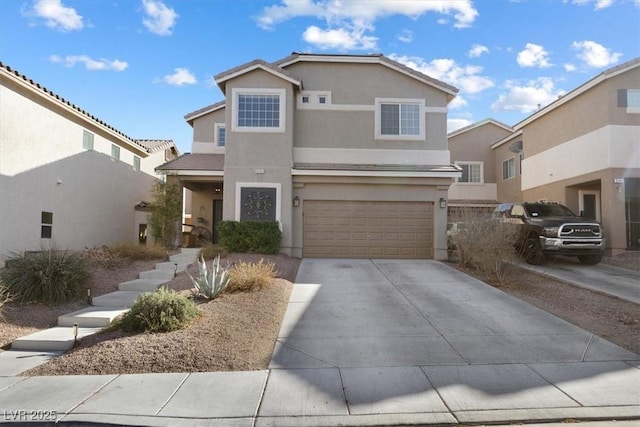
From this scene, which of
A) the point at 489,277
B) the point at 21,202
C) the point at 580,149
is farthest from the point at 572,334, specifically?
the point at 21,202

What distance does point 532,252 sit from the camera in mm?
13570

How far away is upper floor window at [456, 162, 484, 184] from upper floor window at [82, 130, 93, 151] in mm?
20628

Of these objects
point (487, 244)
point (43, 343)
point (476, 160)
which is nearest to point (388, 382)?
point (43, 343)

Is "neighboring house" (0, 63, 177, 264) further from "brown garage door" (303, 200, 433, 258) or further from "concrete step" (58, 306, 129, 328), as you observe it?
"brown garage door" (303, 200, 433, 258)

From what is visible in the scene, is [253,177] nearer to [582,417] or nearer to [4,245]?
[4,245]

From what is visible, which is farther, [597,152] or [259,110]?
[597,152]

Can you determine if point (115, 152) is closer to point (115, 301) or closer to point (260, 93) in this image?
point (260, 93)

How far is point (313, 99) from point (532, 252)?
31.0 ft

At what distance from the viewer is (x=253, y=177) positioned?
49.0ft

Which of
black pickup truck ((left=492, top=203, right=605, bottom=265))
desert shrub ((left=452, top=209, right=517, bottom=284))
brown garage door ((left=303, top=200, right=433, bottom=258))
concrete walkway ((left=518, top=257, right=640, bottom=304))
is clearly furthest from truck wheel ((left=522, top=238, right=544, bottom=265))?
brown garage door ((left=303, top=200, right=433, bottom=258))

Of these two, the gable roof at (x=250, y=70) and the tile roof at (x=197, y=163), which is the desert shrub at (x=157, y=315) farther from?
the gable roof at (x=250, y=70)

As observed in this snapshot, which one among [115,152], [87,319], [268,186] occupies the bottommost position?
[87,319]

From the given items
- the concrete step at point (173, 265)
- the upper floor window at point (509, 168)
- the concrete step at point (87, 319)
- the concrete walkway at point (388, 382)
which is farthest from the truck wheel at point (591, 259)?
the concrete step at point (87, 319)

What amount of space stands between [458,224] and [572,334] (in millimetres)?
6147
